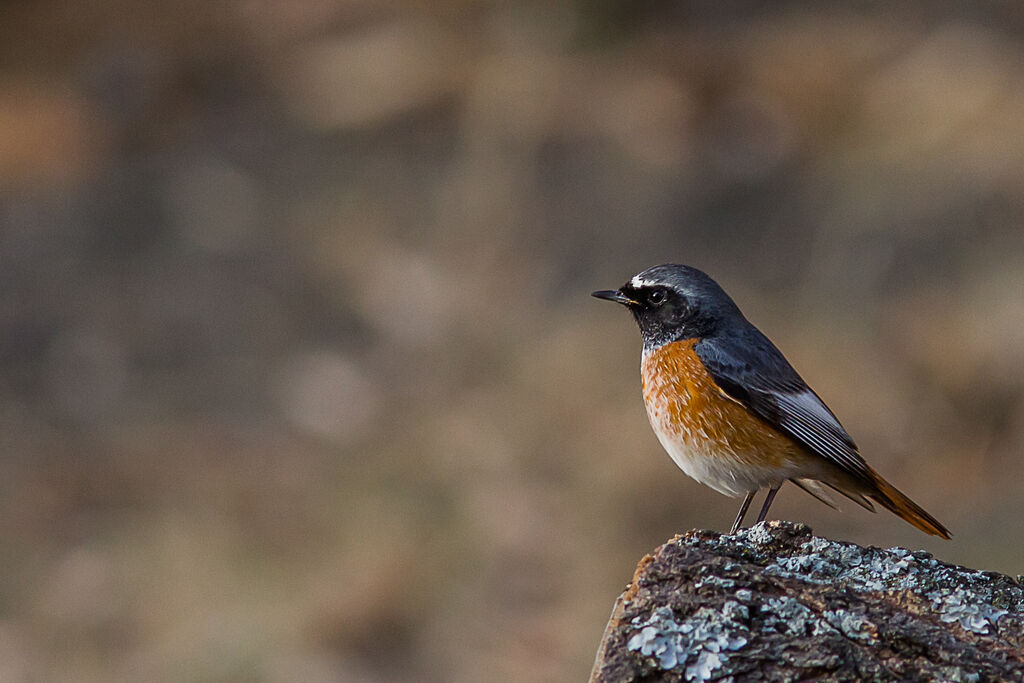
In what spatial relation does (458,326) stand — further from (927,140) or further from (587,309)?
(927,140)

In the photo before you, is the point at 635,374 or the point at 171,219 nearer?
the point at 635,374

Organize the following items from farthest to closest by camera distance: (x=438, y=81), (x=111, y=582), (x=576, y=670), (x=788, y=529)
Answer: (x=438, y=81), (x=111, y=582), (x=576, y=670), (x=788, y=529)

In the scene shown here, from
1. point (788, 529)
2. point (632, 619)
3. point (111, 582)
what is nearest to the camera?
point (632, 619)

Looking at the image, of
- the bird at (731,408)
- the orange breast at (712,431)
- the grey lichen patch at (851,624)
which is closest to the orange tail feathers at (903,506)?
the bird at (731,408)

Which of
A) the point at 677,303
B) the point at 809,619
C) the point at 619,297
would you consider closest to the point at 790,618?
the point at 809,619

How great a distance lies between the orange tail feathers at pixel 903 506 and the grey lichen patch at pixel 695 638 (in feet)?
7.69

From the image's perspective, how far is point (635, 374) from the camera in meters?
12.2

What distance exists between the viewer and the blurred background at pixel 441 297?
36.8ft

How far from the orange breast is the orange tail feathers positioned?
1.20 ft

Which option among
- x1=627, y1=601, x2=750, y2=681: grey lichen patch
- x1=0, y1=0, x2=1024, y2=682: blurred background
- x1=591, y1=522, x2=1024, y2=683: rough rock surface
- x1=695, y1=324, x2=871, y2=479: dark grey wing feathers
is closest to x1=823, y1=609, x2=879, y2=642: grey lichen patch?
x1=591, y1=522, x2=1024, y2=683: rough rock surface

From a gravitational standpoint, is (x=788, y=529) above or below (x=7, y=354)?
below

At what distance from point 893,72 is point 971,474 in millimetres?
5056

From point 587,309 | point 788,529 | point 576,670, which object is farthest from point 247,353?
point 788,529

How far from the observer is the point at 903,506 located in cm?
557
